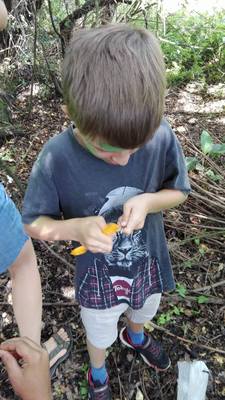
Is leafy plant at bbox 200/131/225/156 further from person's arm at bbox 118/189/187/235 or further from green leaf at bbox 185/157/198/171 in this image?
person's arm at bbox 118/189/187/235

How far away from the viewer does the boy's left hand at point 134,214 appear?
1.09 meters

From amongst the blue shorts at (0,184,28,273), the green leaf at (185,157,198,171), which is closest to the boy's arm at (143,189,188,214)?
the blue shorts at (0,184,28,273)

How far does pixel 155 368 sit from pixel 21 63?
258 centimetres

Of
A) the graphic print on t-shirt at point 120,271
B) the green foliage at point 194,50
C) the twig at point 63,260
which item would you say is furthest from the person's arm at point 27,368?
the green foliage at point 194,50

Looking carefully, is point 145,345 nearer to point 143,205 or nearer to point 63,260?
point 63,260

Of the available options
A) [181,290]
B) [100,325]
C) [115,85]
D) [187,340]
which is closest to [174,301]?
[181,290]

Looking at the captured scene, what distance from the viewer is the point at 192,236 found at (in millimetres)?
2336

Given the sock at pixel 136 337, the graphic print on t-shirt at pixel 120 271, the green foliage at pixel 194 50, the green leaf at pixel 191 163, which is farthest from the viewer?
the green foliage at pixel 194 50

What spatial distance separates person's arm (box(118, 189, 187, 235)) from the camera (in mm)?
1095

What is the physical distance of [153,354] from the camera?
5.91 feet

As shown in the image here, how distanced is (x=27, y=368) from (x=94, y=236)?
375 mm

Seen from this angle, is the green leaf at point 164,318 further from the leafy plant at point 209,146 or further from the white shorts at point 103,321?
the leafy plant at point 209,146

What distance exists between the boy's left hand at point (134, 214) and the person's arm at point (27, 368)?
395 mm

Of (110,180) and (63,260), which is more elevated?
(110,180)
